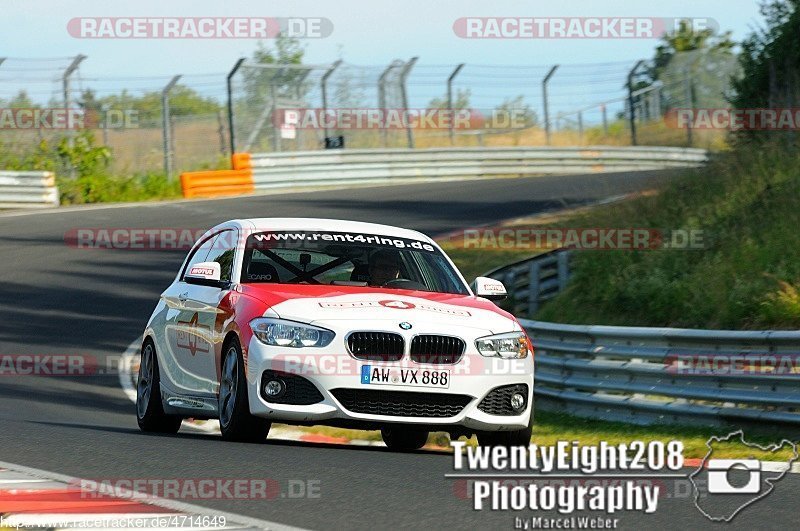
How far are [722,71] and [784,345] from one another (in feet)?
103

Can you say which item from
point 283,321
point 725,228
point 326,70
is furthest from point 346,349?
point 326,70

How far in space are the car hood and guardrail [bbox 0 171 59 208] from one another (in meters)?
23.8

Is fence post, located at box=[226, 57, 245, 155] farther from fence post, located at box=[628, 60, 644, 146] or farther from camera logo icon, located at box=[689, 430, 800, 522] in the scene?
camera logo icon, located at box=[689, 430, 800, 522]

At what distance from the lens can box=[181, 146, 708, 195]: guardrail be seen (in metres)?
34.9

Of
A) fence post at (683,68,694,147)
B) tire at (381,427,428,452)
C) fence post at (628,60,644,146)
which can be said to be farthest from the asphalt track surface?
fence post at (683,68,694,147)

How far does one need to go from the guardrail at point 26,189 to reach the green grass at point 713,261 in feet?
52.6

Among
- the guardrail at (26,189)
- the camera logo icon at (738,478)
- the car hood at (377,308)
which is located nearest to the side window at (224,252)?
the car hood at (377,308)

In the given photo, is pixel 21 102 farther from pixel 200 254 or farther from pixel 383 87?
pixel 200 254

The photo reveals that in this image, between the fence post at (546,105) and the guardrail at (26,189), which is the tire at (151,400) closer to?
the guardrail at (26,189)

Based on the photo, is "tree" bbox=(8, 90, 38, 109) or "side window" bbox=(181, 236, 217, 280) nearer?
"side window" bbox=(181, 236, 217, 280)

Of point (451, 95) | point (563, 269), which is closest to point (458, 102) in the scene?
point (451, 95)

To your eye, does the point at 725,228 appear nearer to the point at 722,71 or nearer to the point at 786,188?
the point at 786,188

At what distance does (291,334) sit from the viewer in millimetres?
9141

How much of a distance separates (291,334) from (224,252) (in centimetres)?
176
